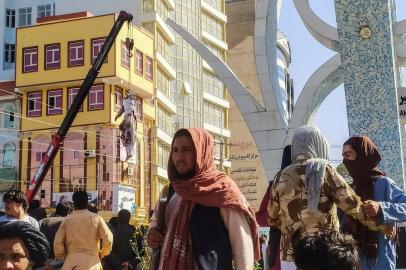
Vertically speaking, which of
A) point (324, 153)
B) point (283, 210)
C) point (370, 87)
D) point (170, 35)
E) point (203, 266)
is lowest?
point (203, 266)

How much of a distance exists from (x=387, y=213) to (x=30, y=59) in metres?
33.0

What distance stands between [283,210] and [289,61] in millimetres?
63233

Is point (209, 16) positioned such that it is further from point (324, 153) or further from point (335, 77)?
point (324, 153)

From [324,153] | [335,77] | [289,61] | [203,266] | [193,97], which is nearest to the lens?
[203,266]

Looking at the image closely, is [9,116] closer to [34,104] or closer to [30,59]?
[34,104]

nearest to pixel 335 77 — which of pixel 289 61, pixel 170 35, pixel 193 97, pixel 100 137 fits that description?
pixel 100 137

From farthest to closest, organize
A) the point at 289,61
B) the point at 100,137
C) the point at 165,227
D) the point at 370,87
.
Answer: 1. the point at 289,61
2. the point at 100,137
3. the point at 370,87
4. the point at 165,227

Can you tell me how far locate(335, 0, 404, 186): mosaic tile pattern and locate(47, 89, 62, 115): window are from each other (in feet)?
77.8

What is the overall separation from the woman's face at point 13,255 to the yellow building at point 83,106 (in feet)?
97.9

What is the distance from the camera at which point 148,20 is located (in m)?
37.9

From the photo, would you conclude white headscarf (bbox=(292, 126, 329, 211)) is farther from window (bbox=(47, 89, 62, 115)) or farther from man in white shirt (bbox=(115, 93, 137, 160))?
window (bbox=(47, 89, 62, 115))

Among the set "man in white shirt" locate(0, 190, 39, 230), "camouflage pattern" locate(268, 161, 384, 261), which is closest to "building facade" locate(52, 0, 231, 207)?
"man in white shirt" locate(0, 190, 39, 230)

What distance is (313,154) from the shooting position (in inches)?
158

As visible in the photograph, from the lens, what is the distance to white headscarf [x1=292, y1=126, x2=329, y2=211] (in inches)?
153
